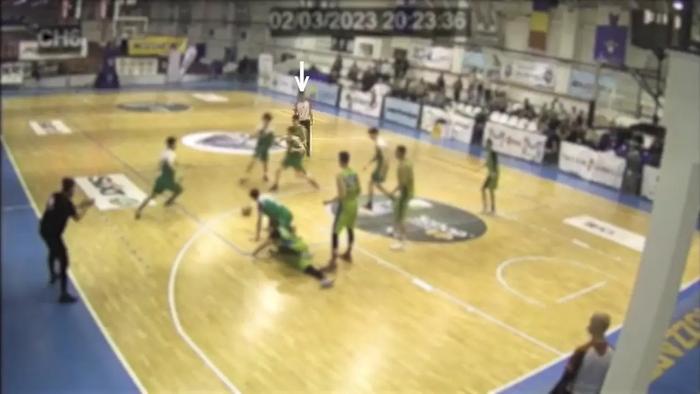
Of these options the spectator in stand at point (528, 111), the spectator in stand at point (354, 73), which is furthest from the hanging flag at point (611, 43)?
the spectator in stand at point (354, 73)

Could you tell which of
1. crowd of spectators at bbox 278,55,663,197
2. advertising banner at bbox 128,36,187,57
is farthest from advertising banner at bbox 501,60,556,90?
advertising banner at bbox 128,36,187,57

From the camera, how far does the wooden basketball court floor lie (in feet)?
25.8

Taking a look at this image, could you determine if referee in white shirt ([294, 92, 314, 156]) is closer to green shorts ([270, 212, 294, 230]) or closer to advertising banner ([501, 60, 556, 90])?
green shorts ([270, 212, 294, 230])

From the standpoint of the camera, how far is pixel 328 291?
1020 cm

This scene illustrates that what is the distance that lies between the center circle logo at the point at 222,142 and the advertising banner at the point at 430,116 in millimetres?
6604

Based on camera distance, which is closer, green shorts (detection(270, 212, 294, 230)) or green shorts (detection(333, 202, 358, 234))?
green shorts (detection(333, 202, 358, 234))

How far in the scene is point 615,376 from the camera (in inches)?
198

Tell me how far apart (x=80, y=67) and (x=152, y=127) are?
919 cm

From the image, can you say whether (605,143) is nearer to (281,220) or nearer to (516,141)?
(516,141)

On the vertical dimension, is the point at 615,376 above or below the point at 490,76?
below

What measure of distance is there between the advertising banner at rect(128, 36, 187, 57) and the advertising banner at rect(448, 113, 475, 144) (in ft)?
48.0

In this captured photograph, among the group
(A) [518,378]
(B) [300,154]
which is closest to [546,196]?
(A) [518,378]

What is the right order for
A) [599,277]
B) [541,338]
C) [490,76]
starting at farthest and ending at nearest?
[490,76], [599,277], [541,338]

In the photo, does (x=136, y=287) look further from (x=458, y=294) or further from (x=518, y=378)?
(x=518, y=378)
